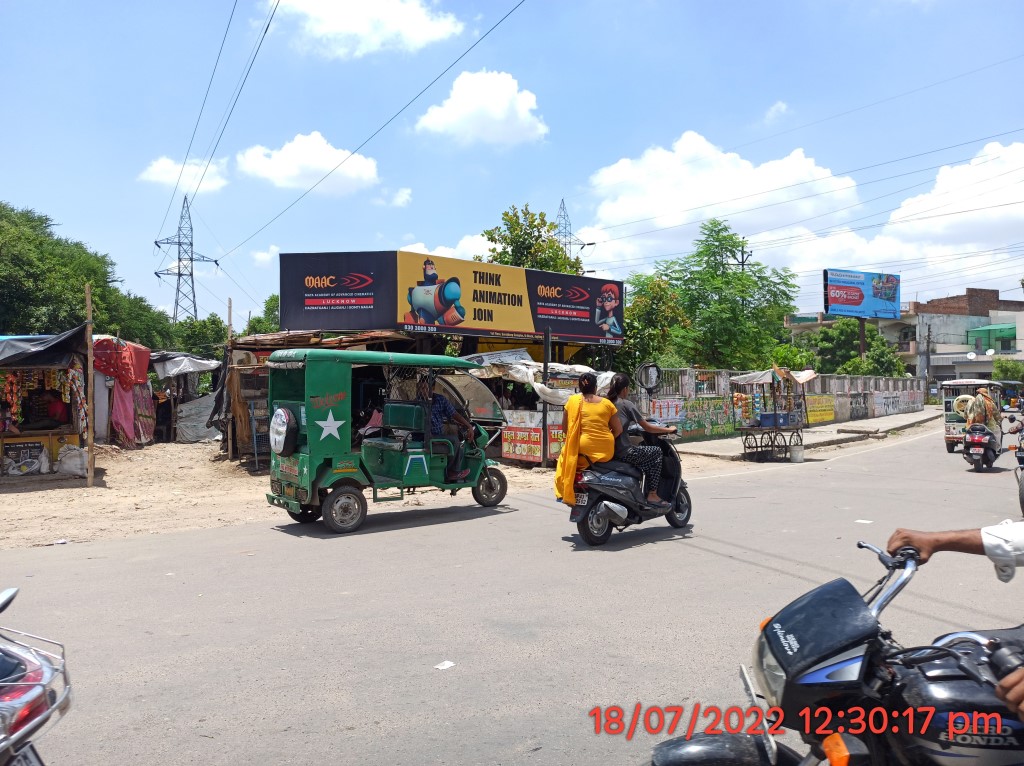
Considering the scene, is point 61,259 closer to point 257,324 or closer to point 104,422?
point 257,324

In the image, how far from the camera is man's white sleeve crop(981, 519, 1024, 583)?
96.0 inches

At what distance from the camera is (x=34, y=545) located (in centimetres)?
910

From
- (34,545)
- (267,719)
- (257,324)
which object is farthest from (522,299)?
(257,324)

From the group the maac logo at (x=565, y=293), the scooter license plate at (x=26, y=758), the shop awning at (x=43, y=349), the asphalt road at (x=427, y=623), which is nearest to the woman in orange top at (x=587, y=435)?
the asphalt road at (x=427, y=623)

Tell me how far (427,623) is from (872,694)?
381 cm

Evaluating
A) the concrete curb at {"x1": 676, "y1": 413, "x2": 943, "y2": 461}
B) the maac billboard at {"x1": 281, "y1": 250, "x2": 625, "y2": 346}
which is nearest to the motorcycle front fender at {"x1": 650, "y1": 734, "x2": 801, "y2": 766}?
the concrete curb at {"x1": 676, "y1": 413, "x2": 943, "y2": 461}

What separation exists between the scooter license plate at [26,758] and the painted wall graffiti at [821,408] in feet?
103

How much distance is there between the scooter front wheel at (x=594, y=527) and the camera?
8.12 metres

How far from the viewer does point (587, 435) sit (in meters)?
8.27

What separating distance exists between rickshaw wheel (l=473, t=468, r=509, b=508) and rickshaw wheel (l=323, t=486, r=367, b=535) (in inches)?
76.6

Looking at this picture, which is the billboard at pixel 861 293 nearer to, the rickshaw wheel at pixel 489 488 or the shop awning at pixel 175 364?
the shop awning at pixel 175 364

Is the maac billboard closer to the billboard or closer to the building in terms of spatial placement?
the billboard

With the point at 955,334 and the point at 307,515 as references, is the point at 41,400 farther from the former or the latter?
the point at 955,334
